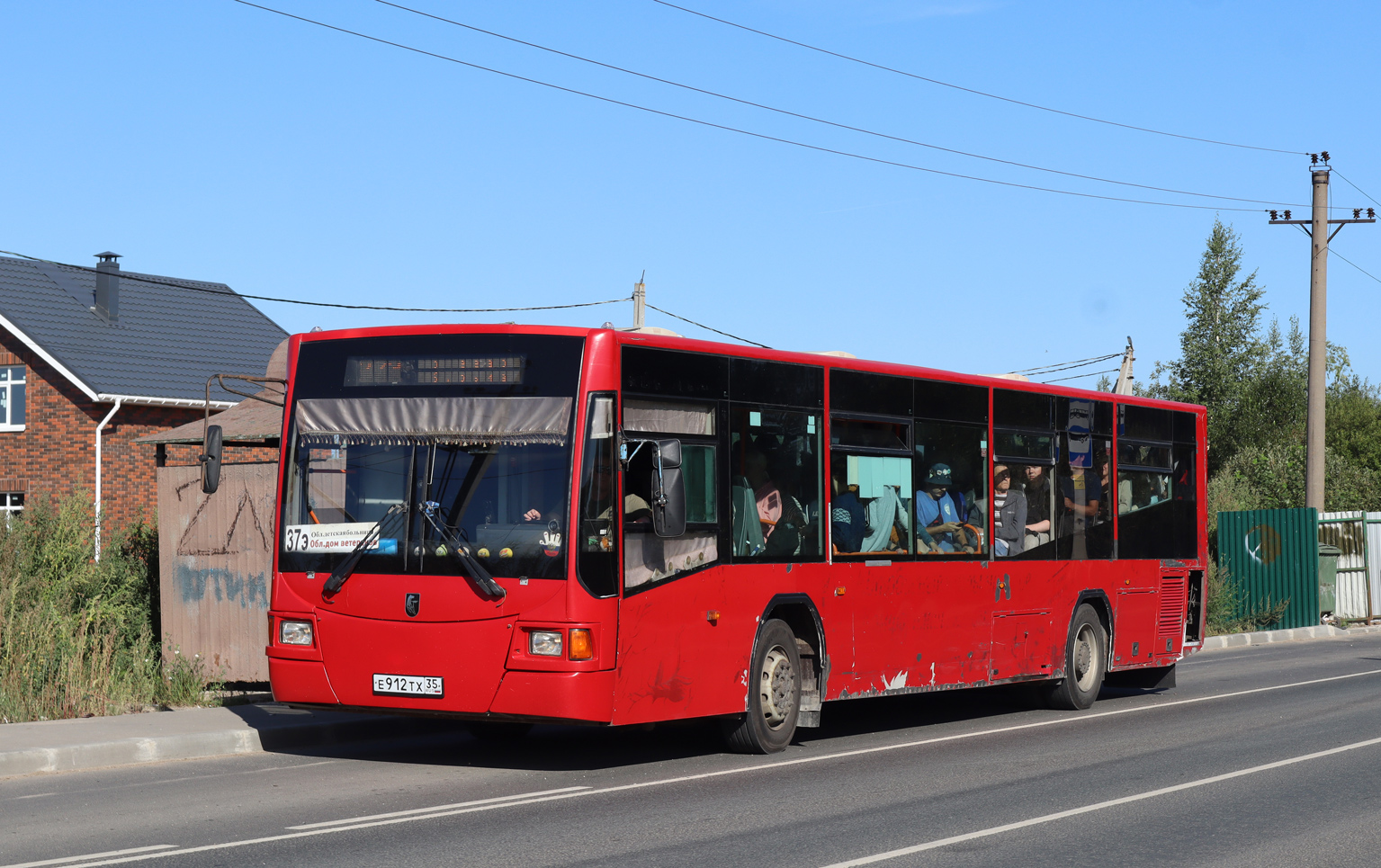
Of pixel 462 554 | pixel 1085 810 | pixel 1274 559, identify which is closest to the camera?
pixel 1085 810

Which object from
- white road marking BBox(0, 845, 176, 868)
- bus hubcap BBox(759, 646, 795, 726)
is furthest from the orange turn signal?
white road marking BBox(0, 845, 176, 868)

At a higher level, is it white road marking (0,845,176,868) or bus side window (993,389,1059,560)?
bus side window (993,389,1059,560)

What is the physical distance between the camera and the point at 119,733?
1115cm

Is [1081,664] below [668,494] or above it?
below

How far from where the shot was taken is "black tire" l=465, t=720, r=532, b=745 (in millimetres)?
12219

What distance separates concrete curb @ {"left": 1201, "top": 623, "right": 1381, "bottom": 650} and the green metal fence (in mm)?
369

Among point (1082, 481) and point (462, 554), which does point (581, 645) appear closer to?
point (462, 554)

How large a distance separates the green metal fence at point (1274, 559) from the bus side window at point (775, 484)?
1871 cm

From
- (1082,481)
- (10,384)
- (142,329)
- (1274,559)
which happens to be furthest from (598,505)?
(142,329)

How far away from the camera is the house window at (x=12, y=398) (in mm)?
39625

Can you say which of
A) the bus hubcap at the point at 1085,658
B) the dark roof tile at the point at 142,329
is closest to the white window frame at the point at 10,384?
the dark roof tile at the point at 142,329

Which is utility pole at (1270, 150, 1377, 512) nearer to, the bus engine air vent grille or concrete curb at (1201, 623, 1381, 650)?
concrete curb at (1201, 623, 1381, 650)

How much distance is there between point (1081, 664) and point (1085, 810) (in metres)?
6.87

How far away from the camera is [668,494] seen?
979 cm
